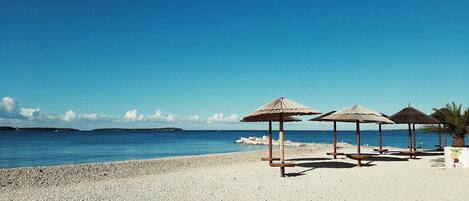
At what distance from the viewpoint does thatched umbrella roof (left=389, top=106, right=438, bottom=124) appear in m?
17.9

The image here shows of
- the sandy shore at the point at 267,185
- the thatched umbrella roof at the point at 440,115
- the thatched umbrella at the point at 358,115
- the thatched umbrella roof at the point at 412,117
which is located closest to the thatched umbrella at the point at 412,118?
the thatched umbrella roof at the point at 412,117

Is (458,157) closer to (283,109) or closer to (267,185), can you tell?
(283,109)

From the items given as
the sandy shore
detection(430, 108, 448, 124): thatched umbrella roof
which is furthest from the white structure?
detection(430, 108, 448, 124): thatched umbrella roof

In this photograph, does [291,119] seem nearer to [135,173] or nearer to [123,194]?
[135,173]

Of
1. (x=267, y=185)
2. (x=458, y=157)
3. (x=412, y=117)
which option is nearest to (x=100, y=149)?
(x=412, y=117)

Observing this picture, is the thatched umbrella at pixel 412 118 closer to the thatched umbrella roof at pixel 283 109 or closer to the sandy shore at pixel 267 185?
the sandy shore at pixel 267 185

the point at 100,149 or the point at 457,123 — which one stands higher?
the point at 457,123

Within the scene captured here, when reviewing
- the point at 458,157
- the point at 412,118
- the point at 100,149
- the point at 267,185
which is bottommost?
the point at 100,149

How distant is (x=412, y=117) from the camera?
1805 centimetres

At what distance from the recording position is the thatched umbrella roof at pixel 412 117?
58.7 feet

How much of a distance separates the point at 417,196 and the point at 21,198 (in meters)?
8.72

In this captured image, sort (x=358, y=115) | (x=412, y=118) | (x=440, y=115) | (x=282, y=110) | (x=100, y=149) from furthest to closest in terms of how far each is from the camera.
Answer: (x=100, y=149)
(x=440, y=115)
(x=412, y=118)
(x=358, y=115)
(x=282, y=110)

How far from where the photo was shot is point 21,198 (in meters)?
9.66

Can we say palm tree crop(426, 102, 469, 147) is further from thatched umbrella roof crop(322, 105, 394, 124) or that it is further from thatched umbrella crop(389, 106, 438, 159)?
thatched umbrella roof crop(322, 105, 394, 124)
